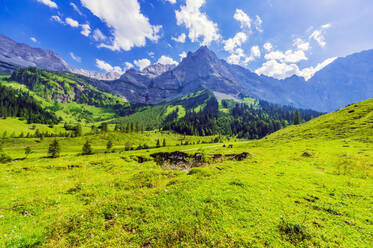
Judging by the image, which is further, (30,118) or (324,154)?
(30,118)

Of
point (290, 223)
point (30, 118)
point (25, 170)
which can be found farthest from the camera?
point (30, 118)

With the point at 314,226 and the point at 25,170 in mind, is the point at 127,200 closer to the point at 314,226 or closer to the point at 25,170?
the point at 314,226

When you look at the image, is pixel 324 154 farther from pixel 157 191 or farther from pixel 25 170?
pixel 25 170

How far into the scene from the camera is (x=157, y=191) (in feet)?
44.7

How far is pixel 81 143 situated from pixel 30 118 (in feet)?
444

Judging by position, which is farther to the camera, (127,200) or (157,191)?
(157,191)

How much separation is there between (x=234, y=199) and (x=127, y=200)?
9.55 metres

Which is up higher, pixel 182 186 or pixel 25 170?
pixel 182 186

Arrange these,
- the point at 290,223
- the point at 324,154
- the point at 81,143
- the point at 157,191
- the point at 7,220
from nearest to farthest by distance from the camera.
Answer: the point at 290,223 < the point at 7,220 < the point at 157,191 < the point at 324,154 < the point at 81,143

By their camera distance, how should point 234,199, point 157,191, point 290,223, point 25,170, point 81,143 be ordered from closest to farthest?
point 290,223, point 234,199, point 157,191, point 25,170, point 81,143

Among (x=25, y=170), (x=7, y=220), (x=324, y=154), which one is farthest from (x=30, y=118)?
(x=324, y=154)

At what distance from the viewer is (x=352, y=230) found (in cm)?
930

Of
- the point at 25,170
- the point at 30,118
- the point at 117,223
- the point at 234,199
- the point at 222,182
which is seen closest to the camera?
the point at 117,223

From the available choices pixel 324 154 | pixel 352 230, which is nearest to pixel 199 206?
pixel 352 230
